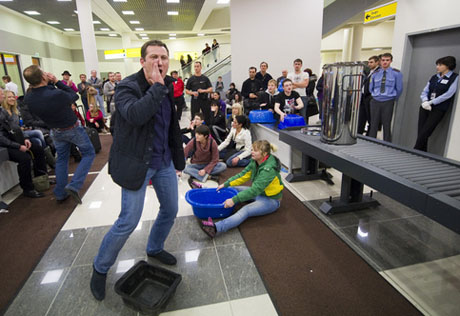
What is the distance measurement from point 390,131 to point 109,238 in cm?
499

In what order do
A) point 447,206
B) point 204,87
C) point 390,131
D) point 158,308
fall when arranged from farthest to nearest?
1. point 204,87
2. point 390,131
3. point 158,308
4. point 447,206

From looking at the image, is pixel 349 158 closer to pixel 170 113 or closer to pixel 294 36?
pixel 170 113

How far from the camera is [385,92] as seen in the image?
473cm

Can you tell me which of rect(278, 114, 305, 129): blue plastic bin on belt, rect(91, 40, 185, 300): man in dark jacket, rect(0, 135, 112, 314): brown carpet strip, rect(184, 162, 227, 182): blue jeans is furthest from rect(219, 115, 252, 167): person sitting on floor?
rect(91, 40, 185, 300): man in dark jacket

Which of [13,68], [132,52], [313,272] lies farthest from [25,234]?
[132,52]

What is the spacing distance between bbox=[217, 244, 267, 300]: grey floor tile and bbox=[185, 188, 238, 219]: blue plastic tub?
41 cm

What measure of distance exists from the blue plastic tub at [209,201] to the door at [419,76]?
139 inches

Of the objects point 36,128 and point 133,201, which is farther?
point 36,128

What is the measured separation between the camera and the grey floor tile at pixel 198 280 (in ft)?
5.87

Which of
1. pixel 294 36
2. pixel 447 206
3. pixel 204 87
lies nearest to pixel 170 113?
pixel 447 206

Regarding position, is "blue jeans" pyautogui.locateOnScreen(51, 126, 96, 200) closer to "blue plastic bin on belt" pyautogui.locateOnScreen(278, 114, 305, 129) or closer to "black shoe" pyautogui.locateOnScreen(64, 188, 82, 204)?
"black shoe" pyautogui.locateOnScreen(64, 188, 82, 204)

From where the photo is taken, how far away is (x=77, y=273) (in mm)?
2051

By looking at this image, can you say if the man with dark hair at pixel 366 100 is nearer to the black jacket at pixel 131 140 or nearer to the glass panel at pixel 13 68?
the black jacket at pixel 131 140

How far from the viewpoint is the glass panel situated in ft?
37.1
